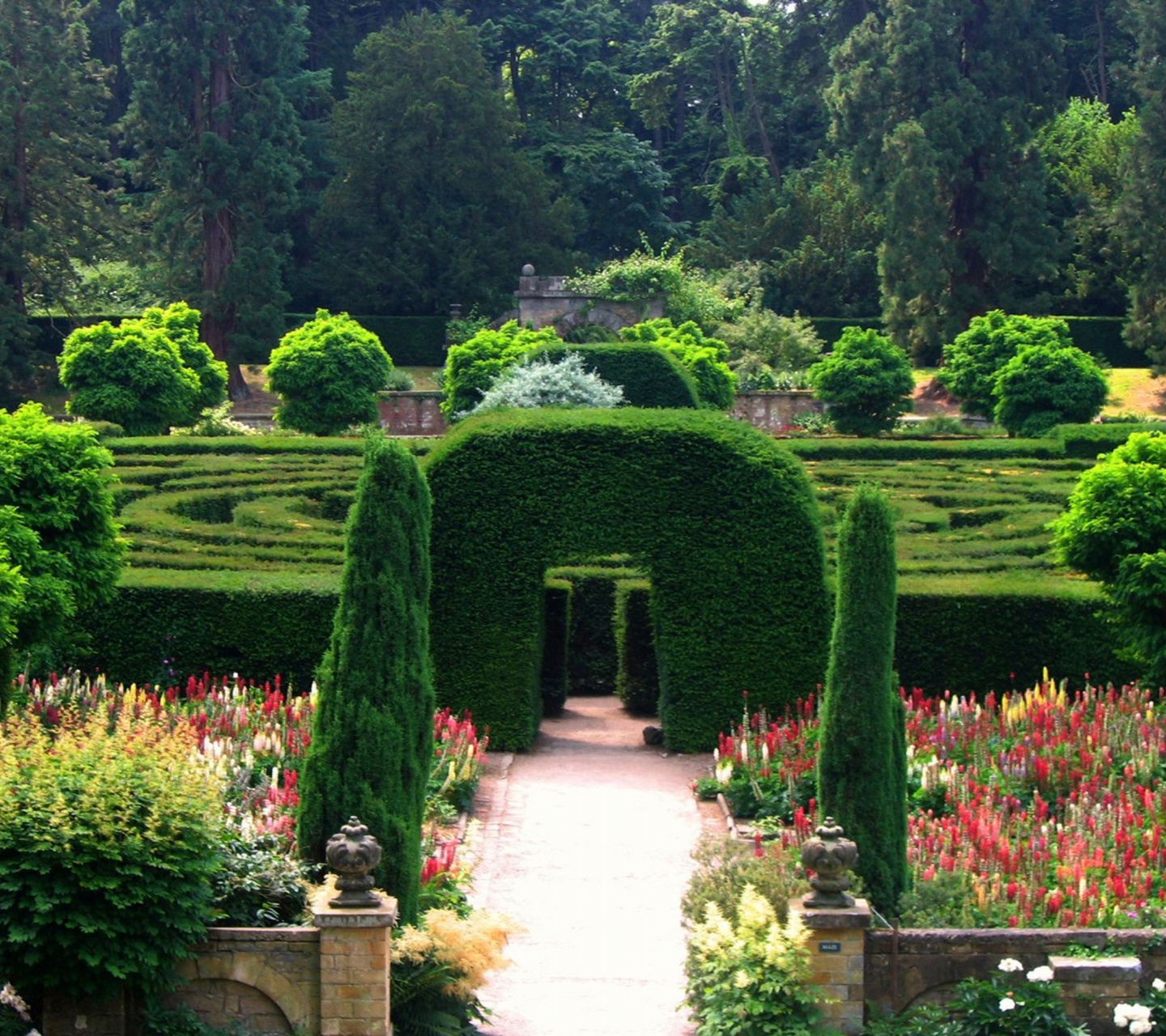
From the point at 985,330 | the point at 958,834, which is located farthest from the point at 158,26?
the point at 958,834

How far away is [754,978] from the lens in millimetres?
9242

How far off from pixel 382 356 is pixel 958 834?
28.0m

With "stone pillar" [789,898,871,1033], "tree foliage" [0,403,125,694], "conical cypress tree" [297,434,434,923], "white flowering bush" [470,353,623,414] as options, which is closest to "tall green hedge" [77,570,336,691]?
"tree foliage" [0,403,125,694]

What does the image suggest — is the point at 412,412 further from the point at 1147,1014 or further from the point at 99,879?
the point at 1147,1014

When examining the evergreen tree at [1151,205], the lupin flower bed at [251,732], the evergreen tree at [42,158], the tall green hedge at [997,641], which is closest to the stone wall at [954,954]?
the lupin flower bed at [251,732]

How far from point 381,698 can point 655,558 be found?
A: 5.72 metres

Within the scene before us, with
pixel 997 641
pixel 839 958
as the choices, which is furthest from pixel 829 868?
pixel 997 641

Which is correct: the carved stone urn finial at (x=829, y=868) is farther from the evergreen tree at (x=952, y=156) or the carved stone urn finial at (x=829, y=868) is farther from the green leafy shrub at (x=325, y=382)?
the evergreen tree at (x=952, y=156)

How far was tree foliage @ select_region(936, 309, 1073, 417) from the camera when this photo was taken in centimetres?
3834

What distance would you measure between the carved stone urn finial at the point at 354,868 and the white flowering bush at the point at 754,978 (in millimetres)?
1667

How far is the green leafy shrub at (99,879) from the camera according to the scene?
910 centimetres

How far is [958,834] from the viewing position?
40.4 feet

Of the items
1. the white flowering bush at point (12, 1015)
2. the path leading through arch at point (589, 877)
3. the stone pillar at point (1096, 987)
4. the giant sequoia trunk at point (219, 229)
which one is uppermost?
the giant sequoia trunk at point (219, 229)

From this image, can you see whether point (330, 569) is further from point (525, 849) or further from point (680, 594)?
point (525, 849)
